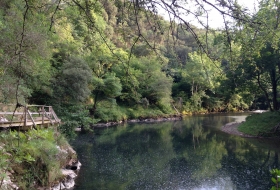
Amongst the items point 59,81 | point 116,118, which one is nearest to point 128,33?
point 59,81

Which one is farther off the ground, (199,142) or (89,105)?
(89,105)

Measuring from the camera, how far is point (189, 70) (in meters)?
33.7

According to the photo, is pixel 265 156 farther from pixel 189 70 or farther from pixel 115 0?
pixel 189 70

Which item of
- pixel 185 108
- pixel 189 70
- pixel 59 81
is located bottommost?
pixel 185 108

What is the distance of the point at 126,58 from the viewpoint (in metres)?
5.44

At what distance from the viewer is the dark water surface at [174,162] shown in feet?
27.6

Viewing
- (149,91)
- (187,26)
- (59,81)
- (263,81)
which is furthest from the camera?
(149,91)

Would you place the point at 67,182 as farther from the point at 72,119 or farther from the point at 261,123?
the point at 261,123

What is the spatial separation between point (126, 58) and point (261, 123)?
15.1 m

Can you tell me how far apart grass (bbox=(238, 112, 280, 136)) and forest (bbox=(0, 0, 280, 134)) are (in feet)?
6.60

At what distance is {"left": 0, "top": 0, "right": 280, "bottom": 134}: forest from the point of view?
1750 millimetres

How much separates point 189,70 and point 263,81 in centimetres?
1382

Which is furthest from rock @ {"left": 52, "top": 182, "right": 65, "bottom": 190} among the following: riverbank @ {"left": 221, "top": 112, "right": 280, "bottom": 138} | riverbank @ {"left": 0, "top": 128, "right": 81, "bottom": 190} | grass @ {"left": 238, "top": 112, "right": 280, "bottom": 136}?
grass @ {"left": 238, "top": 112, "right": 280, "bottom": 136}

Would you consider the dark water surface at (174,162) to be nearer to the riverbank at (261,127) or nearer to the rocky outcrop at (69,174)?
the rocky outcrop at (69,174)
